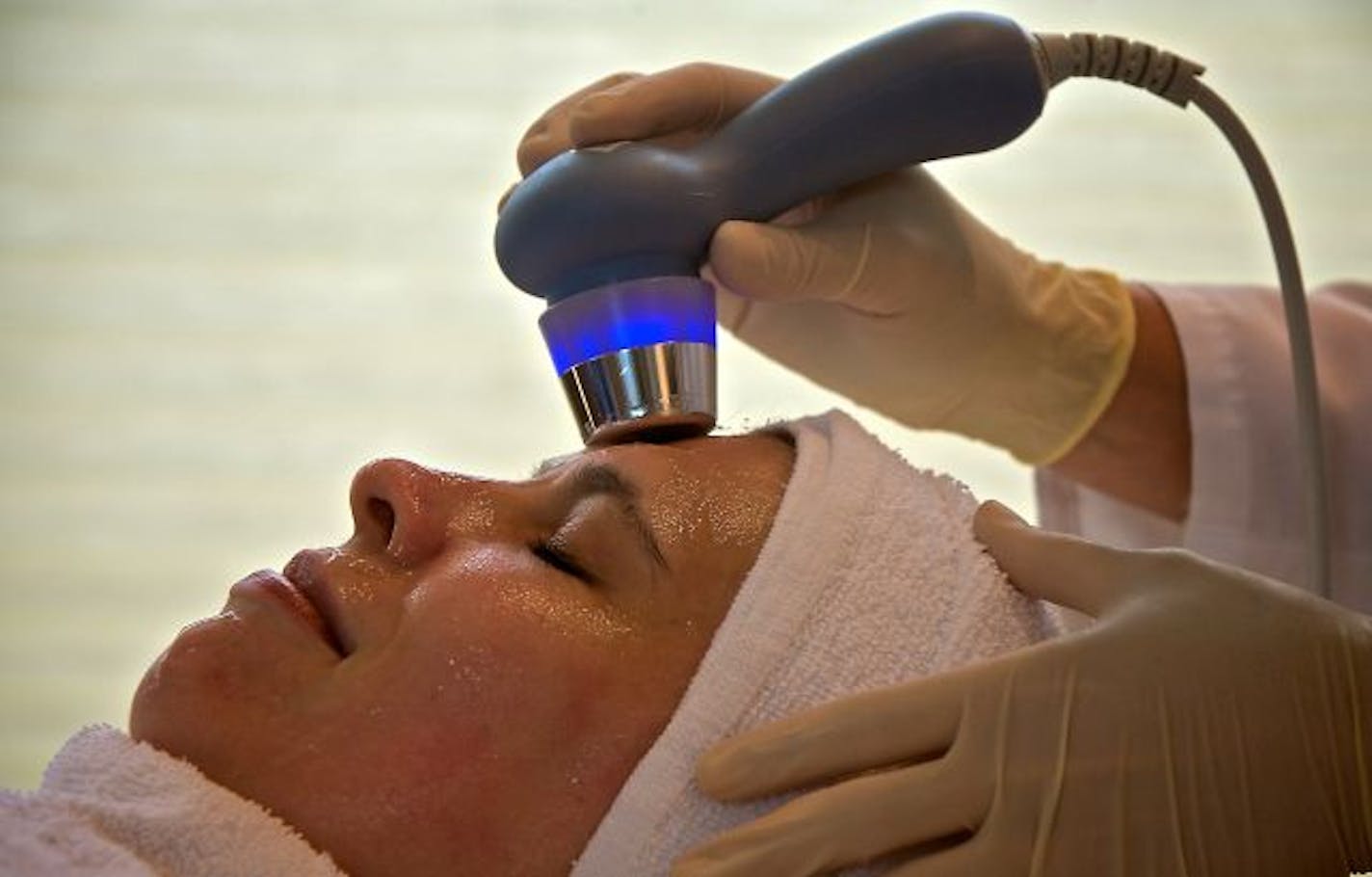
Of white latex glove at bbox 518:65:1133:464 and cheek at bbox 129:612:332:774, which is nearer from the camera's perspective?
cheek at bbox 129:612:332:774

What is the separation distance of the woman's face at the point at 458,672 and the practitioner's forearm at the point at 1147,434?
0.77 meters

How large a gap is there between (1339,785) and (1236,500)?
707 millimetres

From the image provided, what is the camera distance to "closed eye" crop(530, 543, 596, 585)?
0.99 metres

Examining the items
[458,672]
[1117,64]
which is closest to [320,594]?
[458,672]

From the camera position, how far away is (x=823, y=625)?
96cm

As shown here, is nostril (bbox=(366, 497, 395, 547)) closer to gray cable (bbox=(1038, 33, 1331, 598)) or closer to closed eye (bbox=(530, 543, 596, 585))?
closed eye (bbox=(530, 543, 596, 585))

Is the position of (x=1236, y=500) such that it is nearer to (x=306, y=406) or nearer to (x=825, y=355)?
(x=825, y=355)

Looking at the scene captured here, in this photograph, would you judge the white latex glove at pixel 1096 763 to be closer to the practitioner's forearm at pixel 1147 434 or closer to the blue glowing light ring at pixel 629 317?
the blue glowing light ring at pixel 629 317

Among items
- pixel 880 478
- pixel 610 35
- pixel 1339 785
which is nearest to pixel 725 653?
pixel 880 478

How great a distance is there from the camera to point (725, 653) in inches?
37.2

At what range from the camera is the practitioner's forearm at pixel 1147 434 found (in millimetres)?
1621

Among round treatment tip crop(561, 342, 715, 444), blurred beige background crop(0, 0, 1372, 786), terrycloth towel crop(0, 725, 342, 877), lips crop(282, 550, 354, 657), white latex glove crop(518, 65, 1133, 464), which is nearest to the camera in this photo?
terrycloth towel crop(0, 725, 342, 877)

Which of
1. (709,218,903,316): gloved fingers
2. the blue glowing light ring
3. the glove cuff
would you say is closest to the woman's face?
the blue glowing light ring

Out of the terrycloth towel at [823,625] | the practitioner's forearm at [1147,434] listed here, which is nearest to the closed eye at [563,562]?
the terrycloth towel at [823,625]
